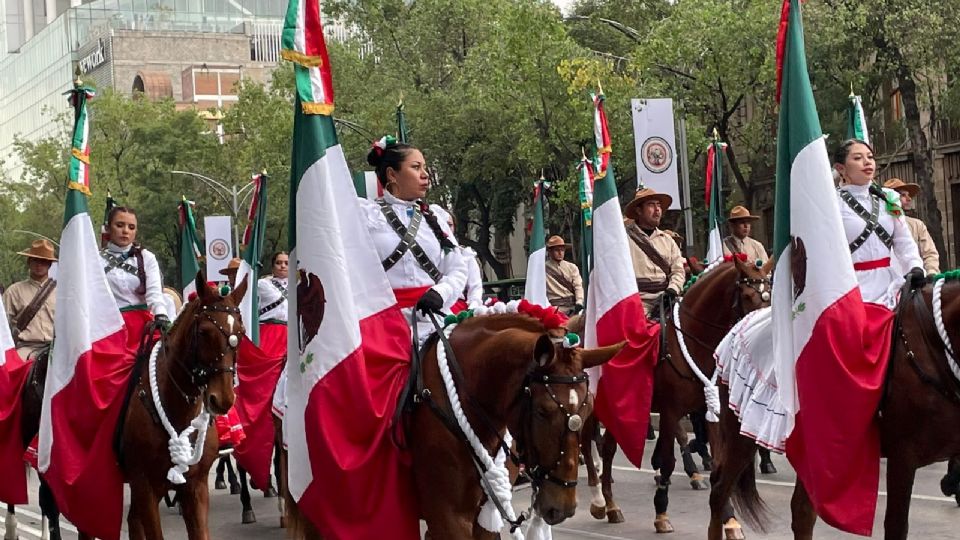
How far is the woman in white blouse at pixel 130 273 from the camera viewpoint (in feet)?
36.6

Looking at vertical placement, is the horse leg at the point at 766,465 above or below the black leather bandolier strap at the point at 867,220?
below

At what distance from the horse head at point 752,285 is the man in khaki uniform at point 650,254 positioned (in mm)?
2259

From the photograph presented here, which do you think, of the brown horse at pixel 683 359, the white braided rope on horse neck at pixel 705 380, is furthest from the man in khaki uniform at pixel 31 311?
the white braided rope on horse neck at pixel 705 380

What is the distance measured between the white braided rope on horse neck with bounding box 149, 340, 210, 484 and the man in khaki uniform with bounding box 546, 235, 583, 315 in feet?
34.5

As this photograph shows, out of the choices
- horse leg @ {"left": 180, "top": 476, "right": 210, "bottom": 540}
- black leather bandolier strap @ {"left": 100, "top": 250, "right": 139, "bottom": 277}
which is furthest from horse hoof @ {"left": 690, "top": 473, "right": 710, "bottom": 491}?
black leather bandolier strap @ {"left": 100, "top": 250, "right": 139, "bottom": 277}

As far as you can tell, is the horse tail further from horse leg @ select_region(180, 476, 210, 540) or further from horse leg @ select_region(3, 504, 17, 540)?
horse leg @ select_region(3, 504, 17, 540)

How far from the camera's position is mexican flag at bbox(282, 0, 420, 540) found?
287 inches

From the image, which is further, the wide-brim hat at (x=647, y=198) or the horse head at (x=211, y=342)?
the wide-brim hat at (x=647, y=198)

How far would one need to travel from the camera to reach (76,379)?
10.6 meters

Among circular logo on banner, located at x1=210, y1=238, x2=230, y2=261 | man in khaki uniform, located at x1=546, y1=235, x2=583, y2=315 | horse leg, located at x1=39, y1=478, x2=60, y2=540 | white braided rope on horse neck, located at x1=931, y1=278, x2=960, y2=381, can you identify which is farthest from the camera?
circular logo on banner, located at x1=210, y1=238, x2=230, y2=261

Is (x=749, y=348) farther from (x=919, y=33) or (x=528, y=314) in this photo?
(x=919, y=33)

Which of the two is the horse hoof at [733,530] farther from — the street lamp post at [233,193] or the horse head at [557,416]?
the street lamp post at [233,193]

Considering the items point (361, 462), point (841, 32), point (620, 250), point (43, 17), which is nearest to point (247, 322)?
point (620, 250)

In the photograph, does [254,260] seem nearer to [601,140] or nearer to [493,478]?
[601,140]
